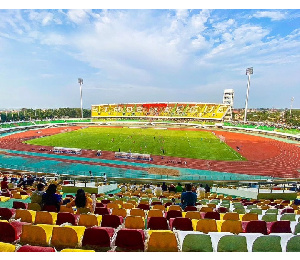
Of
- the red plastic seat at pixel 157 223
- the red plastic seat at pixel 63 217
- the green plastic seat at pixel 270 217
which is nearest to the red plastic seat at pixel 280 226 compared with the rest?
the green plastic seat at pixel 270 217

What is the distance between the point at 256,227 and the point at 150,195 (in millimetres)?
7546

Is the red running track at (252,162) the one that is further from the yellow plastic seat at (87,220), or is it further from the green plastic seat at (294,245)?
the green plastic seat at (294,245)

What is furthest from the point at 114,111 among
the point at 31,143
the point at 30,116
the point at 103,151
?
the point at 103,151

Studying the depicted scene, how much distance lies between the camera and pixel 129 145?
41750 mm

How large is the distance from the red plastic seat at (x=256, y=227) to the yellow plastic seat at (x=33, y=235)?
13.2ft

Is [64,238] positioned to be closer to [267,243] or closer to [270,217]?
[267,243]

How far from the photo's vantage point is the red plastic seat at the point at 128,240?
3.78m

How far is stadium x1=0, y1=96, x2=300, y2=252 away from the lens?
379cm

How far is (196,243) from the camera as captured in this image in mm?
3643

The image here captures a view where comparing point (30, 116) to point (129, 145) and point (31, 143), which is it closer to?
point (31, 143)

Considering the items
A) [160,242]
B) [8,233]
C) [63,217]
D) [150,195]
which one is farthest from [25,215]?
[150,195]

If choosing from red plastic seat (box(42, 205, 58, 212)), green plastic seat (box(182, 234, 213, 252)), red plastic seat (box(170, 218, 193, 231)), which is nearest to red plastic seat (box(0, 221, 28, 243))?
red plastic seat (box(42, 205, 58, 212))

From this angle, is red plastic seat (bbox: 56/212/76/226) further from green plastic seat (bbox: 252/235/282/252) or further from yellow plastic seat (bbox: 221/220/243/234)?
green plastic seat (bbox: 252/235/282/252)
